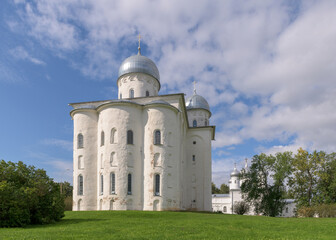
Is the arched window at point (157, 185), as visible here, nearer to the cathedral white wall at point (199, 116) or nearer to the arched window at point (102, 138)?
the arched window at point (102, 138)

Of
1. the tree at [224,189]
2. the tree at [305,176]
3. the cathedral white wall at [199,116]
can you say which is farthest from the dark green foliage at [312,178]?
the tree at [224,189]

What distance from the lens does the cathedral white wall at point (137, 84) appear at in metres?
33.3

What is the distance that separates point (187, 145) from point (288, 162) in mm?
12356

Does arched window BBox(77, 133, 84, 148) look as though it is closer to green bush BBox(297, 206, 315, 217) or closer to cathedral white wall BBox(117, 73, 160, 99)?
cathedral white wall BBox(117, 73, 160, 99)

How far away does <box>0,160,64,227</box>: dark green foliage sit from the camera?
1375cm

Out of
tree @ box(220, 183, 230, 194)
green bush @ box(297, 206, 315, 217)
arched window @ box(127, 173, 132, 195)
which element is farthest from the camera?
tree @ box(220, 183, 230, 194)

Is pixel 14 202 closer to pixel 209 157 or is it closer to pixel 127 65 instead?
pixel 127 65

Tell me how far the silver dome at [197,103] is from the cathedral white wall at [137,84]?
11.3 meters

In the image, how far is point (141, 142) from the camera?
89.3ft

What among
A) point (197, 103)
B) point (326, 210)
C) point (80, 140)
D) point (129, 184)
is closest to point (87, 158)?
point (80, 140)

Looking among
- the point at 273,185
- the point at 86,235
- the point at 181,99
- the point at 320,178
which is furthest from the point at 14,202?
the point at 320,178

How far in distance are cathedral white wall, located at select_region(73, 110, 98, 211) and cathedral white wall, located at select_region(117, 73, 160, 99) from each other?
5903 mm

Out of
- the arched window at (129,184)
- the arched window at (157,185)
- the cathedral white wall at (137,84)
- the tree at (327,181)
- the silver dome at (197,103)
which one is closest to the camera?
the arched window at (129,184)

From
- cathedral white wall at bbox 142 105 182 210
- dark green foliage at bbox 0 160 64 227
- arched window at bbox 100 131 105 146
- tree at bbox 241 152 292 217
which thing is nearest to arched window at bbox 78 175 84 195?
arched window at bbox 100 131 105 146
